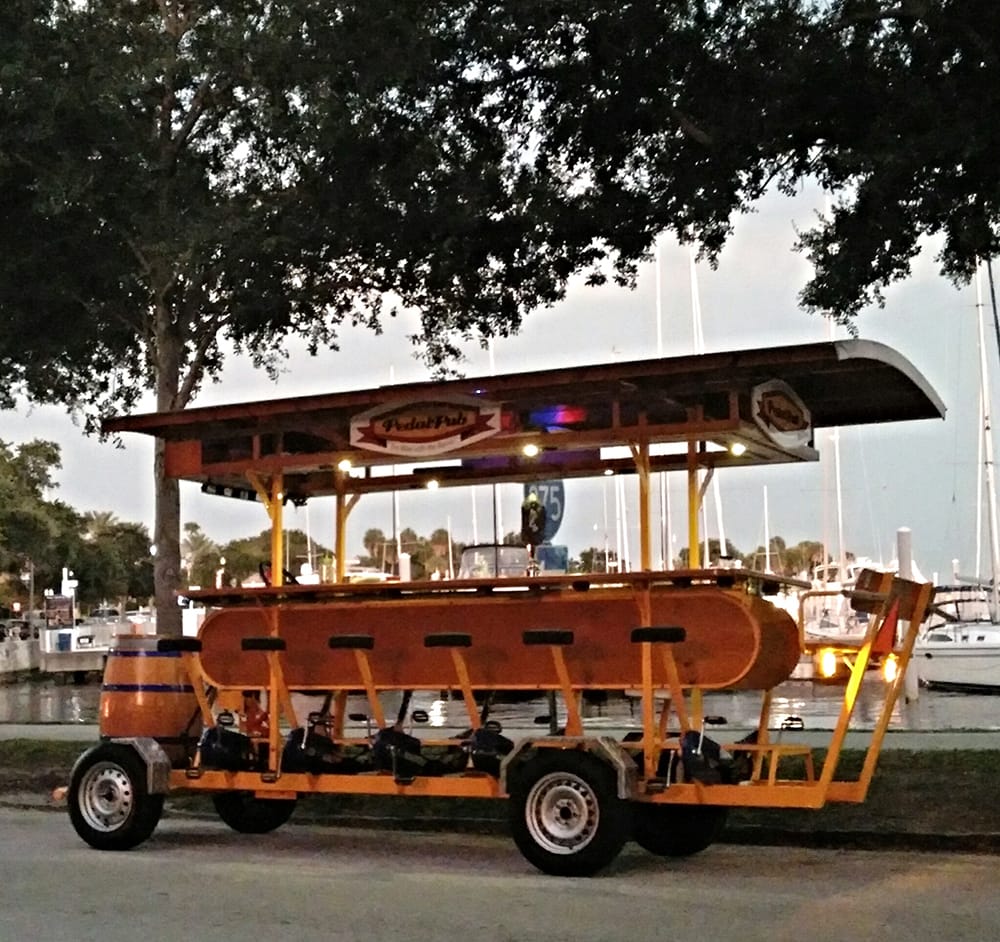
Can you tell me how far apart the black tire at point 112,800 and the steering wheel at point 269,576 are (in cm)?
158

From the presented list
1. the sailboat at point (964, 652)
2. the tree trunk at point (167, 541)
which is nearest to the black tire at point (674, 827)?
the tree trunk at point (167, 541)

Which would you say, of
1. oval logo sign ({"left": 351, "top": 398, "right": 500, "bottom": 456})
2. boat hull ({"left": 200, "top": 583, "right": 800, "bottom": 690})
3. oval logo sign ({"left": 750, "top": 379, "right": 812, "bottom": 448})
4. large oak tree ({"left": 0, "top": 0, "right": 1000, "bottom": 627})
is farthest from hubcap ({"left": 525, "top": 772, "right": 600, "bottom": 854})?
large oak tree ({"left": 0, "top": 0, "right": 1000, "bottom": 627})

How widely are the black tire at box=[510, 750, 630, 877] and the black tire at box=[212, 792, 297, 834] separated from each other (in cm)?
301

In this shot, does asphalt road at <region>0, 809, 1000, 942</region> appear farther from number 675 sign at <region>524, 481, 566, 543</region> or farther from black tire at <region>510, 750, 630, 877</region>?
number 675 sign at <region>524, 481, 566, 543</region>

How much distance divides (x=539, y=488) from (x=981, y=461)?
31077 millimetres

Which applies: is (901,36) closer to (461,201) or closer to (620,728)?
(461,201)

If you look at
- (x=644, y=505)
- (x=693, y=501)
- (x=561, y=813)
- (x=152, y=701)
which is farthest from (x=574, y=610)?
(x=152, y=701)

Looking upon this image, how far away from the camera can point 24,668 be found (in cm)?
4456

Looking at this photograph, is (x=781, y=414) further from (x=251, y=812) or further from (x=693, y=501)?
(x=251, y=812)

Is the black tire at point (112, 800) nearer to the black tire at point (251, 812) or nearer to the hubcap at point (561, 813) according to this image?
the black tire at point (251, 812)

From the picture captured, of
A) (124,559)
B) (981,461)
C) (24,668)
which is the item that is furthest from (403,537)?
(124,559)

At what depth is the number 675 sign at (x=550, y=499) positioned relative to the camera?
12.2 meters

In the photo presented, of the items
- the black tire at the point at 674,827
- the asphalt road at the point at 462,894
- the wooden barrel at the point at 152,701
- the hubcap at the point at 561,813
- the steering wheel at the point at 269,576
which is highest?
the steering wheel at the point at 269,576

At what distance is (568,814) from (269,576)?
321 centimetres
